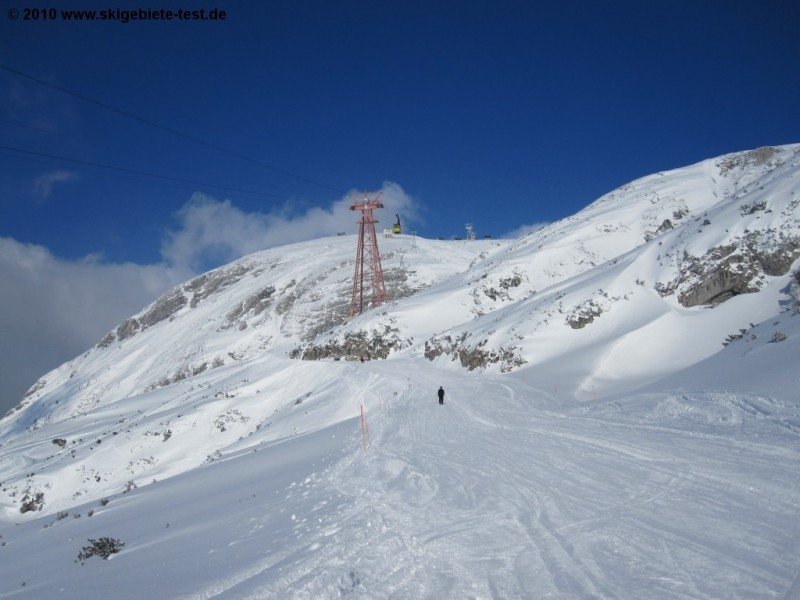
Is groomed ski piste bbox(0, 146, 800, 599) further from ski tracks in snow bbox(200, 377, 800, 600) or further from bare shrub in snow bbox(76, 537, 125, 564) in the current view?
bare shrub in snow bbox(76, 537, 125, 564)

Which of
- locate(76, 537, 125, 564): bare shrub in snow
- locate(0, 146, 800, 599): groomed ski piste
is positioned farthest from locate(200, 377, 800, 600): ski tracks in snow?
locate(76, 537, 125, 564): bare shrub in snow

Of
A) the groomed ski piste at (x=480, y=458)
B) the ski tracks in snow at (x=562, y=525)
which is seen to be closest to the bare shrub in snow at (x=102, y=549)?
the groomed ski piste at (x=480, y=458)

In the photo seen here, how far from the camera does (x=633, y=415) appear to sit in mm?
13359

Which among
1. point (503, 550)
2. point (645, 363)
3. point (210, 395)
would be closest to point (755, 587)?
point (503, 550)

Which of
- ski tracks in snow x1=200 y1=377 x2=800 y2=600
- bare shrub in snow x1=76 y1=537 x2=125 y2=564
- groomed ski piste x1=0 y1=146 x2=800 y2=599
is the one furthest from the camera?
bare shrub in snow x1=76 y1=537 x2=125 y2=564

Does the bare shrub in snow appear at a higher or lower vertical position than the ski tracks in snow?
higher

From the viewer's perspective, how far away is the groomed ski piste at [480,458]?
5.82m

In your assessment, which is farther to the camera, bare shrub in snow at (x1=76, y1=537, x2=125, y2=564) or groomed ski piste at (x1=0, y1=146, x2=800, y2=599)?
bare shrub in snow at (x1=76, y1=537, x2=125, y2=564)

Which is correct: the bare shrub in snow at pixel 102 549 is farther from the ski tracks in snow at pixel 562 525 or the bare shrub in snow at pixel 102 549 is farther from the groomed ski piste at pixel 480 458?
the ski tracks in snow at pixel 562 525

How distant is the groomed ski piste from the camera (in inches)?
229

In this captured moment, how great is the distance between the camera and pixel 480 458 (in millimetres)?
11516

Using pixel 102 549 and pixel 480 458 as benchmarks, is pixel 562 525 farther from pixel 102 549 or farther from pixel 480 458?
pixel 102 549

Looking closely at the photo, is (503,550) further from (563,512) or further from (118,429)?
(118,429)

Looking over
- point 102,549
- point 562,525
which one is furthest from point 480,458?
point 102,549
